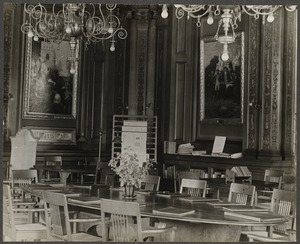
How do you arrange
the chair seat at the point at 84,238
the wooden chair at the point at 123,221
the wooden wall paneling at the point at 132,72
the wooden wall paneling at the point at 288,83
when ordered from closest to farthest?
1. the wooden chair at the point at 123,221
2. the chair seat at the point at 84,238
3. the wooden wall paneling at the point at 288,83
4. the wooden wall paneling at the point at 132,72

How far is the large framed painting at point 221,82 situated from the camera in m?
11.6

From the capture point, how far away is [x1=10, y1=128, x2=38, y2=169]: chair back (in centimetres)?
1238

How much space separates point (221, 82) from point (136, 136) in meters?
2.36

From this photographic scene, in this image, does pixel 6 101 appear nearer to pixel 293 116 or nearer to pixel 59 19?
pixel 59 19

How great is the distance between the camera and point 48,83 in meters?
13.6

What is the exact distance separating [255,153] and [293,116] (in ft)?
3.09

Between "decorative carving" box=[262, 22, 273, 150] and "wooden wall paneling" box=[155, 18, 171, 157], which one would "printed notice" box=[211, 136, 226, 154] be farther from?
"wooden wall paneling" box=[155, 18, 171, 157]

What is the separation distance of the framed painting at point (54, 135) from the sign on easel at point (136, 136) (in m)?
1.50

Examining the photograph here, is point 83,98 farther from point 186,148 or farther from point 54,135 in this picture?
point 186,148

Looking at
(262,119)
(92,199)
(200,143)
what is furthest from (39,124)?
(92,199)

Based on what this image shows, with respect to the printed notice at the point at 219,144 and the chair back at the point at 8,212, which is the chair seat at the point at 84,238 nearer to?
the chair back at the point at 8,212

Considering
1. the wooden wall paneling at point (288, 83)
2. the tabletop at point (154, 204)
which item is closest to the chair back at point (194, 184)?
the tabletop at point (154, 204)

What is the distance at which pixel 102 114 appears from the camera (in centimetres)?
1434

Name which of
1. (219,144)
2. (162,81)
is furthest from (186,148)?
(162,81)
